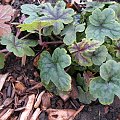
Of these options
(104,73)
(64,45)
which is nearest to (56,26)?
(64,45)

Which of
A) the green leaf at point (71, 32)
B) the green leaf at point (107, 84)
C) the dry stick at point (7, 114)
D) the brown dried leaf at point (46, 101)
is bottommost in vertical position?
the dry stick at point (7, 114)

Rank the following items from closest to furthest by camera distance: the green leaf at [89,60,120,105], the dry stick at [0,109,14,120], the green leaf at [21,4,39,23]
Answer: the green leaf at [89,60,120,105] → the dry stick at [0,109,14,120] → the green leaf at [21,4,39,23]

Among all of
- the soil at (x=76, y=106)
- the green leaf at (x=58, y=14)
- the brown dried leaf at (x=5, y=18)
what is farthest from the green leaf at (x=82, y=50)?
the brown dried leaf at (x=5, y=18)

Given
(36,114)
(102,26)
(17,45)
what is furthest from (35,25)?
(36,114)

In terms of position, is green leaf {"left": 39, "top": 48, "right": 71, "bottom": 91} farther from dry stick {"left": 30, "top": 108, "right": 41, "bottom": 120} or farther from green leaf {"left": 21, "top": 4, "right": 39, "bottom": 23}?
green leaf {"left": 21, "top": 4, "right": 39, "bottom": 23}

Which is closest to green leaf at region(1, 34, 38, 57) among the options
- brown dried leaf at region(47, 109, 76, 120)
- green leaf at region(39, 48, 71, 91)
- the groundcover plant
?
the groundcover plant

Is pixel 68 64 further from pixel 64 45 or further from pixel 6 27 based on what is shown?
pixel 6 27

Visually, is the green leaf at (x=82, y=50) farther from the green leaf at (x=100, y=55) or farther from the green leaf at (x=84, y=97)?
the green leaf at (x=84, y=97)
